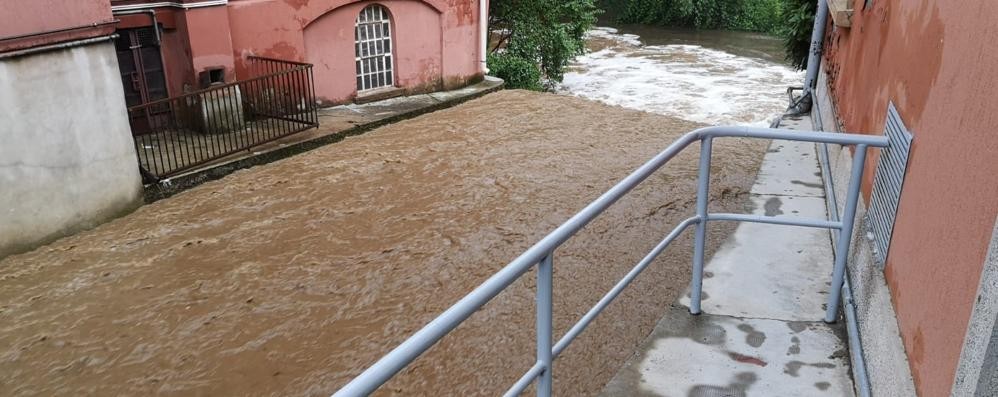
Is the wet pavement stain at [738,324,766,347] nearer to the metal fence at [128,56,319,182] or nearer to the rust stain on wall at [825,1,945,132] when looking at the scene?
the rust stain on wall at [825,1,945,132]

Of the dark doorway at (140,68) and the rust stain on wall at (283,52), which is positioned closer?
the dark doorway at (140,68)

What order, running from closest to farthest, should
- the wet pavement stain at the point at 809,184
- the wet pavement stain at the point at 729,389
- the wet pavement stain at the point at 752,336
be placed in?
1. the wet pavement stain at the point at 729,389
2. the wet pavement stain at the point at 752,336
3. the wet pavement stain at the point at 809,184

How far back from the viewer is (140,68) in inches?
464

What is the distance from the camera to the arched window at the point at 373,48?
15.0 metres

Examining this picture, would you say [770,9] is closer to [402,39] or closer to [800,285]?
[402,39]

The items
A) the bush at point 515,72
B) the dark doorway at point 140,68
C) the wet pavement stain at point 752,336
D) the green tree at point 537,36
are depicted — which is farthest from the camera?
the green tree at point 537,36

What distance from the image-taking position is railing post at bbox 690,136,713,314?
4.11m

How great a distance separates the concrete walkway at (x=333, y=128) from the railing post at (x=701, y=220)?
7.96m

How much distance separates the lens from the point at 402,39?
15.6 m

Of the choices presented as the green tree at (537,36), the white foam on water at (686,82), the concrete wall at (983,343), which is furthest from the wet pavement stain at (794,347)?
the green tree at (537,36)

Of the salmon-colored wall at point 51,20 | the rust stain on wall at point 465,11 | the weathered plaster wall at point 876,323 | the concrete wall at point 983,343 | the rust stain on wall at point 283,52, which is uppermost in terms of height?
the salmon-colored wall at point 51,20

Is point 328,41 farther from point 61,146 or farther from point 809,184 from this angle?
point 809,184

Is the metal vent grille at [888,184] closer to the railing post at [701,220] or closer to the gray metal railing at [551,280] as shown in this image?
the gray metal railing at [551,280]

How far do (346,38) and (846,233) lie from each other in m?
11.8
